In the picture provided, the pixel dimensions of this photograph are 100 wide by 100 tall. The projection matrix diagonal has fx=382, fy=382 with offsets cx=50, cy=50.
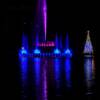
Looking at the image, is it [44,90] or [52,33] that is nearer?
[44,90]

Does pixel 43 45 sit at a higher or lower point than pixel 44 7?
lower

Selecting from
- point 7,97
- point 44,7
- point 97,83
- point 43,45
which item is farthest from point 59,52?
point 7,97

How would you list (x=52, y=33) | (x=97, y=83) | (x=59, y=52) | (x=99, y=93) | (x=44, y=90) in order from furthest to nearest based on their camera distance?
(x=52, y=33), (x=59, y=52), (x=97, y=83), (x=44, y=90), (x=99, y=93)

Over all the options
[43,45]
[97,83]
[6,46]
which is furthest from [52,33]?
[97,83]

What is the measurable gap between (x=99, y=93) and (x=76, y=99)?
0.89 m

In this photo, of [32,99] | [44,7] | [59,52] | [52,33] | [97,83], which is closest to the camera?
[32,99]

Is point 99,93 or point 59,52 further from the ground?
point 59,52

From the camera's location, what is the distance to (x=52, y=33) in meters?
46.6

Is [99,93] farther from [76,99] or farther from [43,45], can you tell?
[43,45]

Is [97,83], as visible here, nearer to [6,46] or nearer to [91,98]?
[91,98]

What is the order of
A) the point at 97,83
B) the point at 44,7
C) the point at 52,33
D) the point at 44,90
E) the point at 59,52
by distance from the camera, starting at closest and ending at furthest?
the point at 44,90, the point at 97,83, the point at 44,7, the point at 59,52, the point at 52,33

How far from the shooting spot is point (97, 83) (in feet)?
34.3

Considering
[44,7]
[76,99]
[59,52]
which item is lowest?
[76,99]

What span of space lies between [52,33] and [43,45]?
443cm
